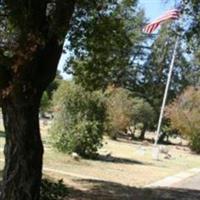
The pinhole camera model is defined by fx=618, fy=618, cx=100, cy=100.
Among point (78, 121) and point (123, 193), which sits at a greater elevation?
point (78, 121)

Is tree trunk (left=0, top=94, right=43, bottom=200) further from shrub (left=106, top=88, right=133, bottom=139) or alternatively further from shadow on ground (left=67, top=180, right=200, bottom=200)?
shrub (left=106, top=88, right=133, bottom=139)

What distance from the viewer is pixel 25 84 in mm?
9336

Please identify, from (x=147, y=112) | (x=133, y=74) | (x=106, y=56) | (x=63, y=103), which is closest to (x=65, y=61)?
(x=106, y=56)

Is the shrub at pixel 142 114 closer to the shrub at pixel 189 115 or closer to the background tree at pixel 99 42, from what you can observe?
the shrub at pixel 189 115

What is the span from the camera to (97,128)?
90.0 feet

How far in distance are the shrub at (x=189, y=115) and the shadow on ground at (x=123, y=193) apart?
107ft

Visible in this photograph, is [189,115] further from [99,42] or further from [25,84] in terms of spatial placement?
[25,84]

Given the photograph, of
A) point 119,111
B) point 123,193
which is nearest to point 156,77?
point 119,111

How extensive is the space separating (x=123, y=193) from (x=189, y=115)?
38.8 m

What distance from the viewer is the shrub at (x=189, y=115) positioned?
52.5m

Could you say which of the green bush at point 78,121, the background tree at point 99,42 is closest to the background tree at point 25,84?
the background tree at point 99,42

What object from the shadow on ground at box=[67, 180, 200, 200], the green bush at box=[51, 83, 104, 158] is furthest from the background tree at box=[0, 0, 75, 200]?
the green bush at box=[51, 83, 104, 158]

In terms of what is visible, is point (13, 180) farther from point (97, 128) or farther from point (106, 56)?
point (97, 128)

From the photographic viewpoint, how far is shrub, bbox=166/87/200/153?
52.5m
